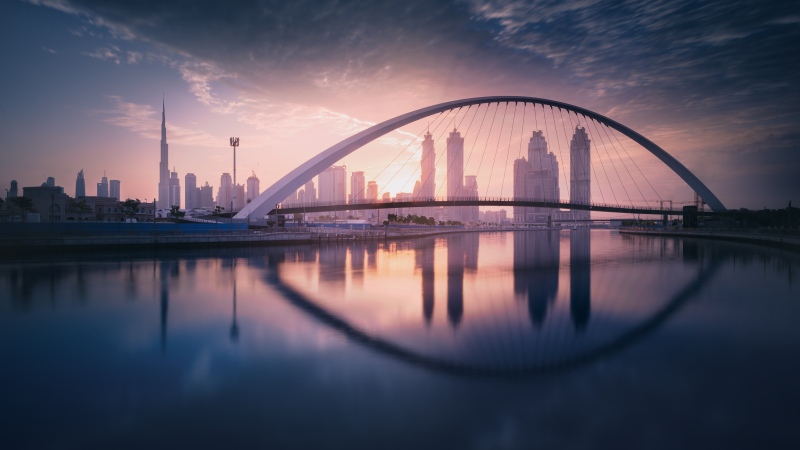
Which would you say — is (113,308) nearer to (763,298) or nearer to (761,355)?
(761,355)

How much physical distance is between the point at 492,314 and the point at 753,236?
5228 centimetres

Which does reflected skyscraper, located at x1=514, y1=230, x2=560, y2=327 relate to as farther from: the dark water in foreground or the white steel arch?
the white steel arch

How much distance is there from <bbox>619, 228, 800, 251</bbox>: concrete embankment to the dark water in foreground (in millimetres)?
30588

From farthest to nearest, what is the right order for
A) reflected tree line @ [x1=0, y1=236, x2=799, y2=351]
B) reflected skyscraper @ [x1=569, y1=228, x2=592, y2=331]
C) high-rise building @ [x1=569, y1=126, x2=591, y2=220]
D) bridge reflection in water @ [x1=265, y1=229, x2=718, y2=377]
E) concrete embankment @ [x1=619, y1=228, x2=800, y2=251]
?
1. high-rise building @ [x1=569, y1=126, x2=591, y2=220]
2. concrete embankment @ [x1=619, y1=228, x2=800, y2=251]
3. reflected tree line @ [x1=0, y1=236, x2=799, y2=351]
4. reflected skyscraper @ [x1=569, y1=228, x2=592, y2=331]
5. bridge reflection in water @ [x1=265, y1=229, x2=718, y2=377]

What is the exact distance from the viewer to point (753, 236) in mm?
46344

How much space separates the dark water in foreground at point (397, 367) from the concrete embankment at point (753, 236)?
30.6 m

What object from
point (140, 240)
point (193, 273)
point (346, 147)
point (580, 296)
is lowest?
point (580, 296)

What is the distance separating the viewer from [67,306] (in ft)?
42.1

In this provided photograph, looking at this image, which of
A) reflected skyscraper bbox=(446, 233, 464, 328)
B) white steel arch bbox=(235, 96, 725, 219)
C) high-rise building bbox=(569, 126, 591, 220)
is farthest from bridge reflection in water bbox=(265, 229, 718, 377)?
high-rise building bbox=(569, 126, 591, 220)

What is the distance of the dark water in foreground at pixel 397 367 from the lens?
16.9ft

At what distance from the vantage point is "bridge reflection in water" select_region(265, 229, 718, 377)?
823cm

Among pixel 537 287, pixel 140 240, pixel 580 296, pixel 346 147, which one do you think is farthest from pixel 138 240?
pixel 580 296

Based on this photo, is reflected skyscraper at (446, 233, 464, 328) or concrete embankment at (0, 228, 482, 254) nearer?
reflected skyscraper at (446, 233, 464, 328)

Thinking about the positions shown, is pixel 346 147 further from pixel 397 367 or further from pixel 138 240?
pixel 397 367
